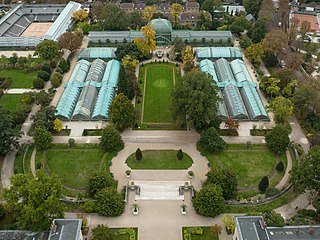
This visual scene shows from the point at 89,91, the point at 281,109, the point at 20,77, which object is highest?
the point at 20,77

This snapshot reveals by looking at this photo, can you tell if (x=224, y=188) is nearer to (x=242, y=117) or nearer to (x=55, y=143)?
(x=242, y=117)

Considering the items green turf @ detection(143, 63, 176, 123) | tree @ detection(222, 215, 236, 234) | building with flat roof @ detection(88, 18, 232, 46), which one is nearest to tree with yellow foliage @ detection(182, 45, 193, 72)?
green turf @ detection(143, 63, 176, 123)

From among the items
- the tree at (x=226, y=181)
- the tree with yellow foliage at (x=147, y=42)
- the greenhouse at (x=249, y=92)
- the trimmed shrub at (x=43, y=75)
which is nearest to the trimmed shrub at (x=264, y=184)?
the tree at (x=226, y=181)

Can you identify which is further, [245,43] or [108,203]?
[245,43]

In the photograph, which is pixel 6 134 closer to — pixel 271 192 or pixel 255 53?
pixel 271 192

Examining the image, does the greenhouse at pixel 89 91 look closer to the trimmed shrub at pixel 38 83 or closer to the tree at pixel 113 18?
the trimmed shrub at pixel 38 83

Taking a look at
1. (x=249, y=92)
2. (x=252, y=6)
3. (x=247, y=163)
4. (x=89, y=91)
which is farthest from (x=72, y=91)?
(x=252, y=6)
